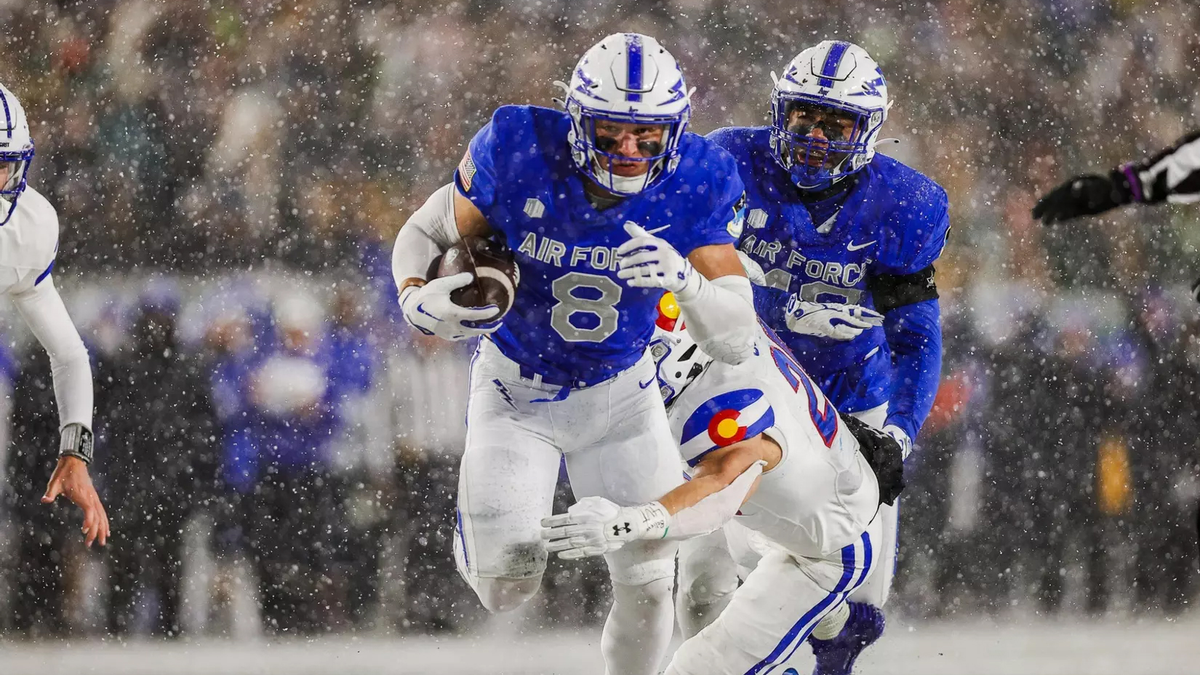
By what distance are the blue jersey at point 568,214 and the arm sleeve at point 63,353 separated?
172cm

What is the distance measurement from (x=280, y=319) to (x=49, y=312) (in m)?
0.79

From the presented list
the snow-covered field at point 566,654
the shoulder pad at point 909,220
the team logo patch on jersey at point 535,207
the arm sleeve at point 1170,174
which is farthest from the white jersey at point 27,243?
the arm sleeve at point 1170,174

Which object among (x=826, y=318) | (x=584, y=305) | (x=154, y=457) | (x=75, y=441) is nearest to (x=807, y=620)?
(x=826, y=318)

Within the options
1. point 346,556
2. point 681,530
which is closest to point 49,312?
point 346,556

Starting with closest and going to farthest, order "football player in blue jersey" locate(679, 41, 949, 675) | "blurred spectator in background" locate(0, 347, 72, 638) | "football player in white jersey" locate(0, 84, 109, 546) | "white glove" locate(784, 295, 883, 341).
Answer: "football player in blue jersey" locate(679, 41, 949, 675)
"white glove" locate(784, 295, 883, 341)
"football player in white jersey" locate(0, 84, 109, 546)
"blurred spectator in background" locate(0, 347, 72, 638)

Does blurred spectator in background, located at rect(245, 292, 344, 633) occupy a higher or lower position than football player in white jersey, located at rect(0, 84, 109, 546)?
lower

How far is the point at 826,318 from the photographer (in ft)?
11.6

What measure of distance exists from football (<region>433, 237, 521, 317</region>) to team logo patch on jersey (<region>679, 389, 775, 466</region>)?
0.48 m

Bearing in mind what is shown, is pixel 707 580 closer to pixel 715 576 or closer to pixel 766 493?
pixel 715 576

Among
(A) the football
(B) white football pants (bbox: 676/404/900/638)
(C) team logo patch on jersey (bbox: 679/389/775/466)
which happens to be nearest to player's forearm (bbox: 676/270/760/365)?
(C) team logo patch on jersey (bbox: 679/389/775/466)

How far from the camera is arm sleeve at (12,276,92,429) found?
4.10 m

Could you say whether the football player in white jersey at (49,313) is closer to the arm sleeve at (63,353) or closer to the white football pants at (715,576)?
the arm sleeve at (63,353)

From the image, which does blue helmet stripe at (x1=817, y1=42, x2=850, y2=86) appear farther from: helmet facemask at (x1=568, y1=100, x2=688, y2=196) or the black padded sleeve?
helmet facemask at (x1=568, y1=100, x2=688, y2=196)

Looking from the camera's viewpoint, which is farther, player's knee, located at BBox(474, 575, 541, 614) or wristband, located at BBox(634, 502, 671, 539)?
player's knee, located at BBox(474, 575, 541, 614)
